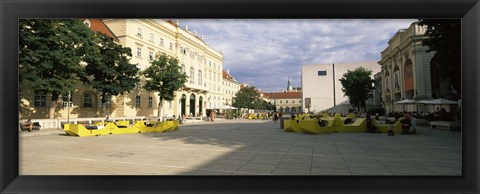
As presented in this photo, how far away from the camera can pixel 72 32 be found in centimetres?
2047

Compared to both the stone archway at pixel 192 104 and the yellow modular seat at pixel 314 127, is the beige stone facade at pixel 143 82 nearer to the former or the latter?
the stone archway at pixel 192 104

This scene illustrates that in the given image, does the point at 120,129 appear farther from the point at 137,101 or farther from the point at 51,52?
the point at 137,101

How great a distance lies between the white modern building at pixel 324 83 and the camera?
6119 cm

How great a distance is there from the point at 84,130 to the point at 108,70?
11777 mm

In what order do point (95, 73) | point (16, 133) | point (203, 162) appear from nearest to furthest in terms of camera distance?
point (16, 133)
point (203, 162)
point (95, 73)

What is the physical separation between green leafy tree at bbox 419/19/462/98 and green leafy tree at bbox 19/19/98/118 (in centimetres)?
2170

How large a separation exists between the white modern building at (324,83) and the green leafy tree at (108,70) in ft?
140

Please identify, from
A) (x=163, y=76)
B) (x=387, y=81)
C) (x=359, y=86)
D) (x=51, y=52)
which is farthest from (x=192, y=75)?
(x=387, y=81)

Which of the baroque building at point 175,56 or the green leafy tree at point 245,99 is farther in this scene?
the green leafy tree at point 245,99

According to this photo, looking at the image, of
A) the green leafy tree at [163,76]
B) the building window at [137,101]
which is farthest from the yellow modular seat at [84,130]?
the building window at [137,101]
